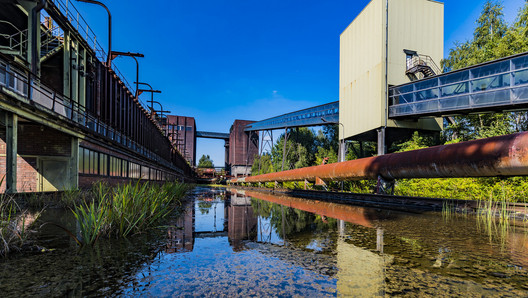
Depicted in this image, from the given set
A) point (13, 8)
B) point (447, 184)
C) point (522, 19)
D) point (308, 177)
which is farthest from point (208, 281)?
point (522, 19)

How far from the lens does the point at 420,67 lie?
2098cm

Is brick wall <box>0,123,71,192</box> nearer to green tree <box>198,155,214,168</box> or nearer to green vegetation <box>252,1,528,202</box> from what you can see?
green vegetation <box>252,1,528,202</box>

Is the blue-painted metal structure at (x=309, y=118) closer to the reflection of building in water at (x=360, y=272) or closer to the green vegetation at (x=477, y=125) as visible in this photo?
the green vegetation at (x=477, y=125)

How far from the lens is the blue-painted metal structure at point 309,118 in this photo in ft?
100

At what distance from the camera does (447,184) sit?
13.5 m

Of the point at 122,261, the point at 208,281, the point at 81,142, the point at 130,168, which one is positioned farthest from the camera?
the point at 130,168

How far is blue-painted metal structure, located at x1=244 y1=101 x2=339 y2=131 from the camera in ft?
100

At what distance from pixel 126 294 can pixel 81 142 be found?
1139 centimetres

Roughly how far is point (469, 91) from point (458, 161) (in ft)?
42.2

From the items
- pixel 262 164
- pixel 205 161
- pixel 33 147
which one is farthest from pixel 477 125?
pixel 205 161

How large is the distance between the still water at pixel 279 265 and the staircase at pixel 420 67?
20.1 meters

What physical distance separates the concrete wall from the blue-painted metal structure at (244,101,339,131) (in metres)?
4.09

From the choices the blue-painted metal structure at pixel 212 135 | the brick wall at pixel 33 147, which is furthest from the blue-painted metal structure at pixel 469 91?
the blue-painted metal structure at pixel 212 135

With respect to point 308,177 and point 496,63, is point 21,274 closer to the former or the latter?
point 308,177
